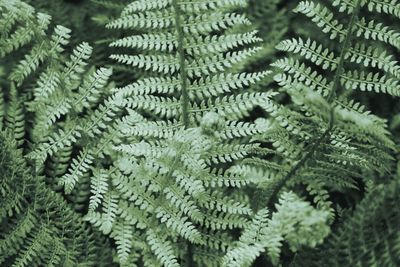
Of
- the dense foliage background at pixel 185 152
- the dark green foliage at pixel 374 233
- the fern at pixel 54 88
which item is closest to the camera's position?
the dark green foliage at pixel 374 233

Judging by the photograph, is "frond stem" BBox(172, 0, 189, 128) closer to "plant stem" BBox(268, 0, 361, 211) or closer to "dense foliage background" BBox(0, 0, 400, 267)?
"dense foliage background" BBox(0, 0, 400, 267)

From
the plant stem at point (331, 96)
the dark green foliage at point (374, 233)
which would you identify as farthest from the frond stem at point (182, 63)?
the dark green foliage at point (374, 233)

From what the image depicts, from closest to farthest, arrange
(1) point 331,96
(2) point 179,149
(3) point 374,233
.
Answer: (3) point 374,233
(2) point 179,149
(1) point 331,96

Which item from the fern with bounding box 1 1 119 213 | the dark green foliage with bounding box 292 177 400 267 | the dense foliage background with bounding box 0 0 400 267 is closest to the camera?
the dark green foliage with bounding box 292 177 400 267

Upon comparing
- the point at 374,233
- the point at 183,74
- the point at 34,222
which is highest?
the point at 183,74

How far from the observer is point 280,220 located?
49.5 inches

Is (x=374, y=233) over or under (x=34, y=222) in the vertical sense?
over

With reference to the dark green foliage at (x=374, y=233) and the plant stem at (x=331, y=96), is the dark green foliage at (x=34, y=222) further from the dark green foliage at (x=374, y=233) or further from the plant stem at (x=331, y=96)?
the dark green foliage at (x=374, y=233)

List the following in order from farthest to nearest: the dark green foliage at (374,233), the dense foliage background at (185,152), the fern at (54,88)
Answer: the fern at (54,88) → the dense foliage background at (185,152) → the dark green foliage at (374,233)

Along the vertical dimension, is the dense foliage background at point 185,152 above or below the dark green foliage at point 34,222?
above

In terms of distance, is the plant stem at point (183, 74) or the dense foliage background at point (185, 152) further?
the plant stem at point (183, 74)

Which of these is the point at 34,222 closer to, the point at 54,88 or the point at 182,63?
the point at 54,88

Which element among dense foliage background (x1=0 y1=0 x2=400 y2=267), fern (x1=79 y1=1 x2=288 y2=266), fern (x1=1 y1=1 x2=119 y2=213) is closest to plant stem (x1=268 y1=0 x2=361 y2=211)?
dense foliage background (x1=0 y1=0 x2=400 y2=267)

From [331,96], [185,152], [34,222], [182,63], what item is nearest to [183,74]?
[182,63]
